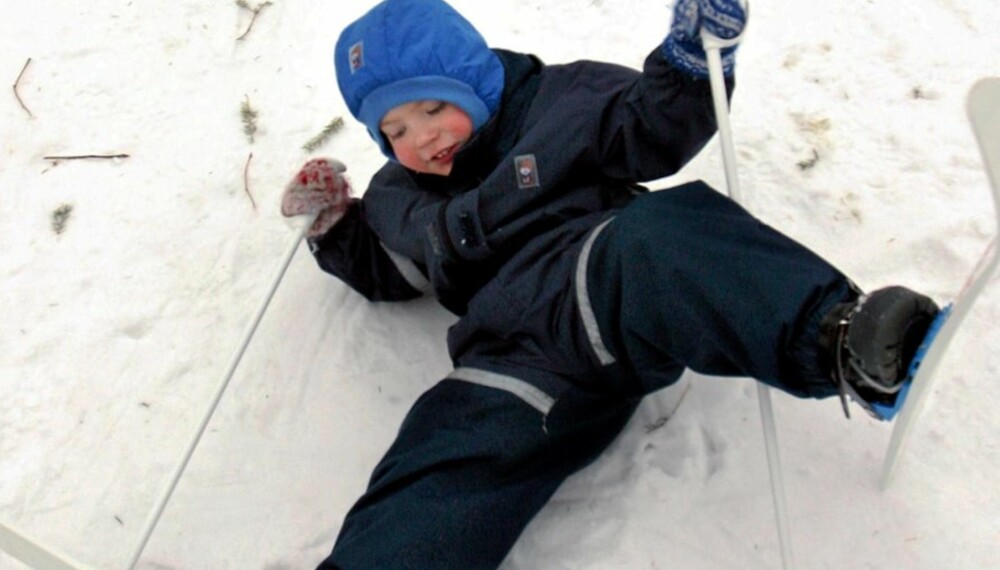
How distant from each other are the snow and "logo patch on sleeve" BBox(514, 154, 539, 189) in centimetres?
40

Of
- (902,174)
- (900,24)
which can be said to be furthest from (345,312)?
(900,24)

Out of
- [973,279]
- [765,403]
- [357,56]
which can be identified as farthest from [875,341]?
[357,56]

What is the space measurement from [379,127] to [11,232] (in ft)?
3.28

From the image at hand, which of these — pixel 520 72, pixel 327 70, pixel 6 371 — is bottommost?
pixel 6 371

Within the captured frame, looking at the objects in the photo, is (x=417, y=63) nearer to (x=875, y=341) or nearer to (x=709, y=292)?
(x=709, y=292)

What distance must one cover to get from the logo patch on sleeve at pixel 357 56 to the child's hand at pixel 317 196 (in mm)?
237

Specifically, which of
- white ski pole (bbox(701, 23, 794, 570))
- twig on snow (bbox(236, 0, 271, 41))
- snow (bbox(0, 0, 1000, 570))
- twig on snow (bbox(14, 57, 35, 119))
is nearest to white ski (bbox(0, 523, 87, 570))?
snow (bbox(0, 0, 1000, 570))

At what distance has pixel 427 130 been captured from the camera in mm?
1583

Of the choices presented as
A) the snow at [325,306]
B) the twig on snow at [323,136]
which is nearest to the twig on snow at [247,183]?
the snow at [325,306]

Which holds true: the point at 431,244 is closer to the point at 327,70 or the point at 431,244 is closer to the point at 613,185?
the point at 613,185

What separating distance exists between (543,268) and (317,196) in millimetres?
506

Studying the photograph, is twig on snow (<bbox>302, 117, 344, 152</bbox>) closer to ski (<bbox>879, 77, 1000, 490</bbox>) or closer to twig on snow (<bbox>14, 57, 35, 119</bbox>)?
twig on snow (<bbox>14, 57, 35, 119</bbox>)

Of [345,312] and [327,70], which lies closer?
[345,312]

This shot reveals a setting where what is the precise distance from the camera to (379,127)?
163 centimetres
